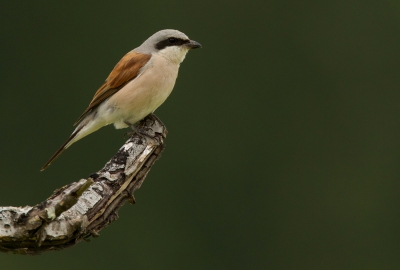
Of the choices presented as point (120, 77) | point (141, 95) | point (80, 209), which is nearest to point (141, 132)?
point (141, 95)

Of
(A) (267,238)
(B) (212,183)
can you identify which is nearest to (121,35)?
(B) (212,183)

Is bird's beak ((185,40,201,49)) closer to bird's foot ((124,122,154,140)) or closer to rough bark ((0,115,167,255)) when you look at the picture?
bird's foot ((124,122,154,140))

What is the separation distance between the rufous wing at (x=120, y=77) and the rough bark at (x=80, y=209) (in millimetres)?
1138

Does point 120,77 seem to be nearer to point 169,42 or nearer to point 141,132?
point 169,42

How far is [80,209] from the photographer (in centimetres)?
487

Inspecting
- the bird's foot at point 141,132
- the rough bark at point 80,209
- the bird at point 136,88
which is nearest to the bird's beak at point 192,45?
the bird at point 136,88

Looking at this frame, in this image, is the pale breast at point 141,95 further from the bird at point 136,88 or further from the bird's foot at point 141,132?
the bird's foot at point 141,132

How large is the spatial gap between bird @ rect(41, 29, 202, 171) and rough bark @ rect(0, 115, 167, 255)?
96cm

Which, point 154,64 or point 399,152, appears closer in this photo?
point 154,64

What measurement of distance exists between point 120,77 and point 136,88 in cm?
23

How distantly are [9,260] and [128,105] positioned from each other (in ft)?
36.9

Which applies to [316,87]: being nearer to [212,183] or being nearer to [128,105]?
[212,183]

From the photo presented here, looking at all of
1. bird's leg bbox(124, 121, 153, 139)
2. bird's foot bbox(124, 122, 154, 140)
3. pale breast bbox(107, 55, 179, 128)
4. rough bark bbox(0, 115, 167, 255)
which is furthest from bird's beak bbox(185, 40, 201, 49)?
rough bark bbox(0, 115, 167, 255)

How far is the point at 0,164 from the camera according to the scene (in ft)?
66.5
